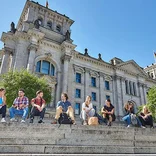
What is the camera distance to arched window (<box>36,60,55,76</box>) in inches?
1149

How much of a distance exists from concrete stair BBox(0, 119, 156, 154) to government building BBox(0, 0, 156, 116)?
21.1 m

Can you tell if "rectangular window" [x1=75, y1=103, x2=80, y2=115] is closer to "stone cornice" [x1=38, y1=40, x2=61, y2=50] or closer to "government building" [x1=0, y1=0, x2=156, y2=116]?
"government building" [x1=0, y1=0, x2=156, y2=116]

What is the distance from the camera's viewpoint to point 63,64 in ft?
102

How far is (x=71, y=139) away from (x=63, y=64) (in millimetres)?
25281

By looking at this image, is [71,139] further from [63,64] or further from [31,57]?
[63,64]

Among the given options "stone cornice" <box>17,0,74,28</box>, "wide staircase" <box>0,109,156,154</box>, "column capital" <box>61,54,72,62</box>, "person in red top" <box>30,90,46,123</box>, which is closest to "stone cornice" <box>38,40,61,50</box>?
"column capital" <box>61,54,72,62</box>

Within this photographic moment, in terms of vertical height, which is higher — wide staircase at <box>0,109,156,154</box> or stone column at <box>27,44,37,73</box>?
stone column at <box>27,44,37,73</box>

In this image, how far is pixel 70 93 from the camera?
99.7 ft

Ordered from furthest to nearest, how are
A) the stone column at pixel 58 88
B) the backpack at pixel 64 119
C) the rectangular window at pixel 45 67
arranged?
the rectangular window at pixel 45 67
the stone column at pixel 58 88
the backpack at pixel 64 119

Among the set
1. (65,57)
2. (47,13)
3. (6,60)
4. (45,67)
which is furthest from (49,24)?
(6,60)

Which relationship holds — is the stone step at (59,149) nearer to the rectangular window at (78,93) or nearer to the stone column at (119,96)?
the rectangular window at (78,93)

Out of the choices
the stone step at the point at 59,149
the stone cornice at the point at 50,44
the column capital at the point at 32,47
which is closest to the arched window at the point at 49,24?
the stone cornice at the point at 50,44

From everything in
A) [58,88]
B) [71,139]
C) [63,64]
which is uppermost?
[63,64]

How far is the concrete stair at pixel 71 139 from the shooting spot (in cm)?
544
